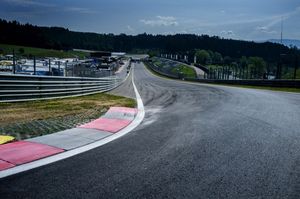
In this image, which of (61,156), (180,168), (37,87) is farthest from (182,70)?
(180,168)

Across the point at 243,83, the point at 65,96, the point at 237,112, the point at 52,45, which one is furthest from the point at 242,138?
the point at 52,45

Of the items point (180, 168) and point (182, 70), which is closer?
point (180, 168)

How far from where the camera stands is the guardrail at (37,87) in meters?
12.2

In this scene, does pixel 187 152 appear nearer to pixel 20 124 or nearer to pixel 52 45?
pixel 20 124

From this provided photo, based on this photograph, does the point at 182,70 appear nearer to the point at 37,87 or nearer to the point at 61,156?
the point at 37,87

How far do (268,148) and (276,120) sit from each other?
10.0ft

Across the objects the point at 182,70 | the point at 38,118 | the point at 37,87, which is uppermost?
the point at 37,87

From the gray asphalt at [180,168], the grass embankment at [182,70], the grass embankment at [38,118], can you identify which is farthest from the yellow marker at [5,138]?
the grass embankment at [182,70]

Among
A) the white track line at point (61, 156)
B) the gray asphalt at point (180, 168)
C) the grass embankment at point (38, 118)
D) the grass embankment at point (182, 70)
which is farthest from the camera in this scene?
the grass embankment at point (182, 70)

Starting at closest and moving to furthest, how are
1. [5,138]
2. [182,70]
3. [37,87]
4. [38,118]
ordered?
1. [5,138]
2. [38,118]
3. [37,87]
4. [182,70]

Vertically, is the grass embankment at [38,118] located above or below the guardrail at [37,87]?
Result: below

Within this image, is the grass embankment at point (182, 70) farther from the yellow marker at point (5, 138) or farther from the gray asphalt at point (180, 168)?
the yellow marker at point (5, 138)

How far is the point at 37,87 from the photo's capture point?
1403cm

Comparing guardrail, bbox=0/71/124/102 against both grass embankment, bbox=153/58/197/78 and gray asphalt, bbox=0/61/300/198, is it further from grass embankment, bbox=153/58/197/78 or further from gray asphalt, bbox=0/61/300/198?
grass embankment, bbox=153/58/197/78
